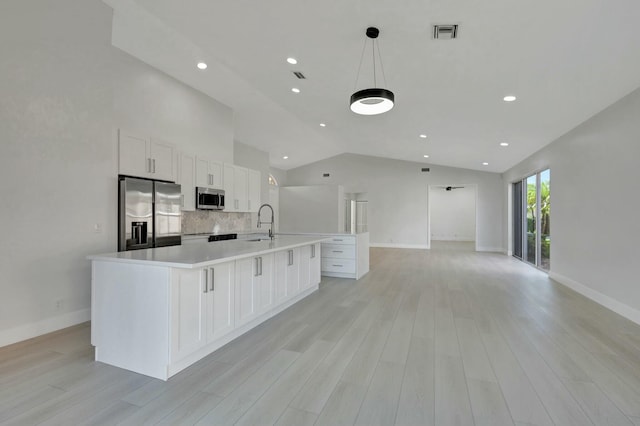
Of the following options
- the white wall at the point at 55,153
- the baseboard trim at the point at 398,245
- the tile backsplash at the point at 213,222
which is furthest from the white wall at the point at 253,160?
the baseboard trim at the point at 398,245

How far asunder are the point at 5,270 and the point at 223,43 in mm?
3316

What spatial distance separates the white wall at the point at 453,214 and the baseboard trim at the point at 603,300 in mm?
9204

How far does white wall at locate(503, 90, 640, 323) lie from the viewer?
136 inches

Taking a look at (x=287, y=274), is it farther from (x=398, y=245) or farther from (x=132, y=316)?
(x=398, y=245)

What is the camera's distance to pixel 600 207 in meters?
4.07

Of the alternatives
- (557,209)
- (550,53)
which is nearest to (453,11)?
(550,53)

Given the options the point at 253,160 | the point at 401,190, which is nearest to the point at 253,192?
the point at 253,160

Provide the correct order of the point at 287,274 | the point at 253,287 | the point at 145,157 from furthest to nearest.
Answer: the point at 145,157 → the point at 287,274 → the point at 253,287

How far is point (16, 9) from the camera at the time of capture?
2.86 meters

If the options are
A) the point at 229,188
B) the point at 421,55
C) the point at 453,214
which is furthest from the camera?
the point at 453,214

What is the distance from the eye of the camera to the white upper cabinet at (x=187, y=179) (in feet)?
16.3

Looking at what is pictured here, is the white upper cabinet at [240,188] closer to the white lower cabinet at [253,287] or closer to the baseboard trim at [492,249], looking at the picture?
the white lower cabinet at [253,287]

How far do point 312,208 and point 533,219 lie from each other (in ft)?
21.6

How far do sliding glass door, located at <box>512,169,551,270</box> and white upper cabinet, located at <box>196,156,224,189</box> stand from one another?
639 centimetres
